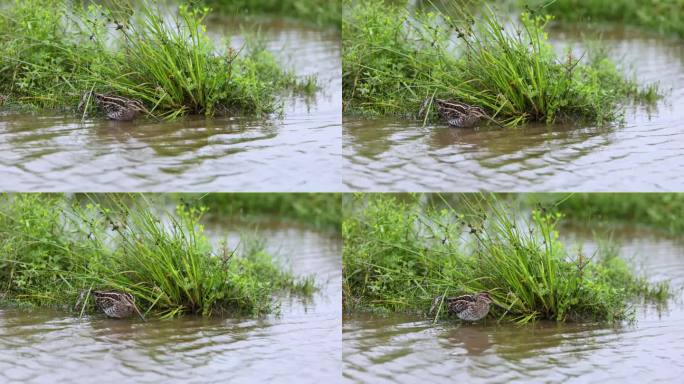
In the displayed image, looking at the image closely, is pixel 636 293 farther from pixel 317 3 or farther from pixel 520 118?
pixel 317 3

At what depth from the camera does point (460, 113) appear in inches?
332

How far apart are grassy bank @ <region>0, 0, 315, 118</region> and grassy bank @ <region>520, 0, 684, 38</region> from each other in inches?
147

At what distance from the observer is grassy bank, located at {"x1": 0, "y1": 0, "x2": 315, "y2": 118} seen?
866 centimetres

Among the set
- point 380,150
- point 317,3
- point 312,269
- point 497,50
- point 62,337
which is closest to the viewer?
point 62,337

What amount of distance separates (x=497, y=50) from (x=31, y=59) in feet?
13.2

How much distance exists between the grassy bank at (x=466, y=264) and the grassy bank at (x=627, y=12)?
4194 mm

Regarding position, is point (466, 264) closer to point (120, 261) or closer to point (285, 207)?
point (120, 261)

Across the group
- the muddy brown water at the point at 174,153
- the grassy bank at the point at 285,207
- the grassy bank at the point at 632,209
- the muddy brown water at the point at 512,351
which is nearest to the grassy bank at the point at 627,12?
the grassy bank at the point at 632,209

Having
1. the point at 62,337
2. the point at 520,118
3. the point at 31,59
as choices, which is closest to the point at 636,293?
the point at 520,118

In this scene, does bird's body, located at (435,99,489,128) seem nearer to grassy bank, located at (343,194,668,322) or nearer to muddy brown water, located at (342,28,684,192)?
muddy brown water, located at (342,28,684,192)

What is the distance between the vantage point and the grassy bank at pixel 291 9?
37.6 feet

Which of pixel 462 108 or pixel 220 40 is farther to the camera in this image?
pixel 220 40

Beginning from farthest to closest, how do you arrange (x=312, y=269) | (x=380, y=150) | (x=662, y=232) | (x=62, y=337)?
(x=662, y=232), (x=312, y=269), (x=380, y=150), (x=62, y=337)

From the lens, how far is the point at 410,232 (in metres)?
8.28
